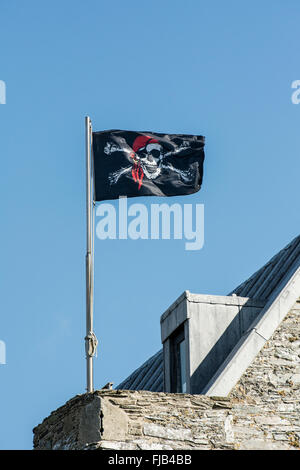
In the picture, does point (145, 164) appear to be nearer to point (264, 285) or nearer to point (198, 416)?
point (264, 285)

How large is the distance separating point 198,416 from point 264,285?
4845 mm

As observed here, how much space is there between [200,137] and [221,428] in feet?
21.2

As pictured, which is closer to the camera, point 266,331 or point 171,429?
point 171,429

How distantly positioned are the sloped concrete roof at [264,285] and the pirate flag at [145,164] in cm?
257

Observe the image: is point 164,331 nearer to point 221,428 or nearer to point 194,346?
point 194,346

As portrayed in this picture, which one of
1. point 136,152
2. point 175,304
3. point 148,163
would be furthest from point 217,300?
point 136,152

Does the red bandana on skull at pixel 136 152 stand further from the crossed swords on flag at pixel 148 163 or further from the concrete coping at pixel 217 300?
the concrete coping at pixel 217 300

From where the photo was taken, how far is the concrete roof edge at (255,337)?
21.6 metres

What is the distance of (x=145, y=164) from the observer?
2391cm
